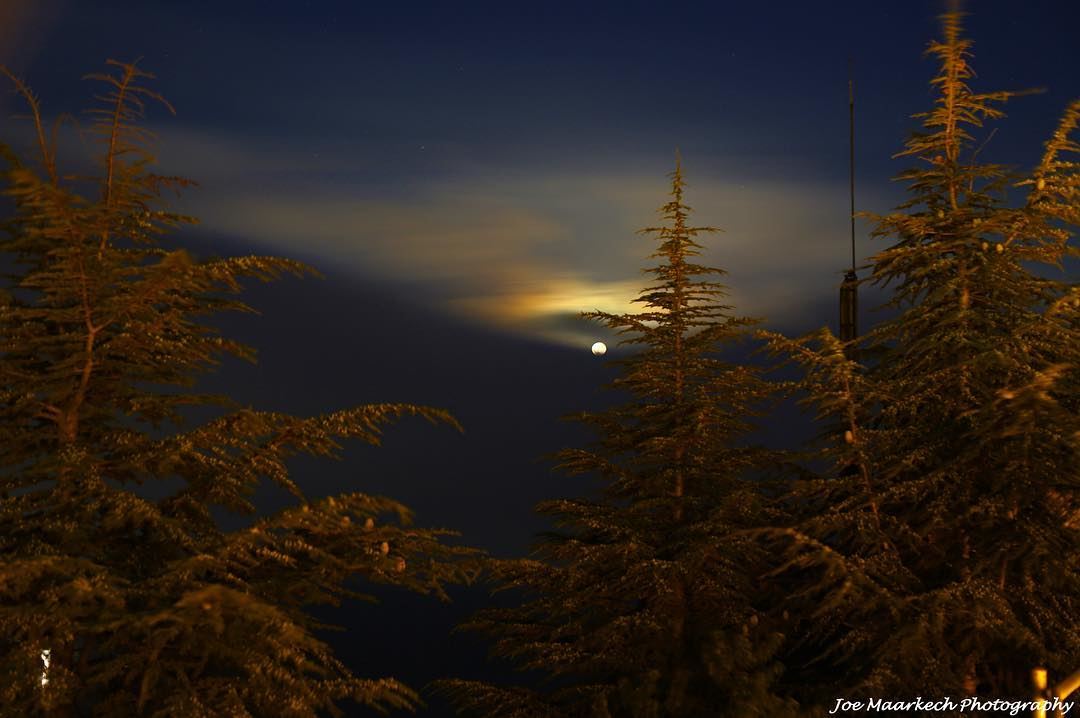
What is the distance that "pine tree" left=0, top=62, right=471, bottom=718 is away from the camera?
9.27 meters

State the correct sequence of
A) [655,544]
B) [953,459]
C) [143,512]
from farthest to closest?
1. [655,544]
2. [953,459]
3. [143,512]

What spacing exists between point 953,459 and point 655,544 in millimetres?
5007

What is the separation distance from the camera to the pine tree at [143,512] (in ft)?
30.4

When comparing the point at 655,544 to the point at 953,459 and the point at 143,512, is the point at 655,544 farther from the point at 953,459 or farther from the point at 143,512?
the point at 143,512

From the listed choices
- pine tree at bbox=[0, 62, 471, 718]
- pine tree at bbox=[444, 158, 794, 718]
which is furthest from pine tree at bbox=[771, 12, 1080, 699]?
pine tree at bbox=[0, 62, 471, 718]

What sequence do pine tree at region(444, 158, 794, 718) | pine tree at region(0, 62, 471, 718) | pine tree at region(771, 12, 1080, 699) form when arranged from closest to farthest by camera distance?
pine tree at region(0, 62, 471, 718) → pine tree at region(771, 12, 1080, 699) → pine tree at region(444, 158, 794, 718)

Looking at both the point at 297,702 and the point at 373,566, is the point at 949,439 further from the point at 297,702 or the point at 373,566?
the point at 297,702

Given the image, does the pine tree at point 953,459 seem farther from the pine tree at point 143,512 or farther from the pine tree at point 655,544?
the pine tree at point 143,512

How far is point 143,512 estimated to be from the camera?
9750mm

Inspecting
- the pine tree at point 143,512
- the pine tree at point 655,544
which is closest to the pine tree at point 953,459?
the pine tree at point 655,544

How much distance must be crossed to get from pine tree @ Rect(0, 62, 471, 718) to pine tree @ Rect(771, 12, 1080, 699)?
5253 millimetres

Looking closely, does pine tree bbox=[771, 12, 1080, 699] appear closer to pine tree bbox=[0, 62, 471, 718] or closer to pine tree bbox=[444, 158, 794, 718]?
pine tree bbox=[444, 158, 794, 718]

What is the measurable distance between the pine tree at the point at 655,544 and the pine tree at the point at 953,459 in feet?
4.41

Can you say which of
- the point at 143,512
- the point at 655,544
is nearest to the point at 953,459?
the point at 655,544
